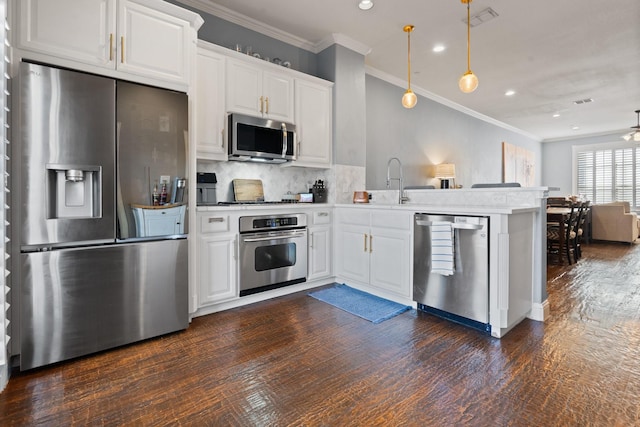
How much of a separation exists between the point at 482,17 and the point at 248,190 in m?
3.16

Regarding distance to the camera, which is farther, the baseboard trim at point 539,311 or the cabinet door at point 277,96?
the cabinet door at point 277,96

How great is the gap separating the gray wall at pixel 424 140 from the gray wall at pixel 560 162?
320 cm

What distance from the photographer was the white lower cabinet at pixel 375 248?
3027mm

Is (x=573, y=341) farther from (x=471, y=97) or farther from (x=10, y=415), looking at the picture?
(x=471, y=97)

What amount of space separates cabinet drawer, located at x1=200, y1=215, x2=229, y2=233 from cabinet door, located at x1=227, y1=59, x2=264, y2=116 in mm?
1122

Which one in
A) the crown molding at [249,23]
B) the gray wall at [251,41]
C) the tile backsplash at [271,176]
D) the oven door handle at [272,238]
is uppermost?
the crown molding at [249,23]

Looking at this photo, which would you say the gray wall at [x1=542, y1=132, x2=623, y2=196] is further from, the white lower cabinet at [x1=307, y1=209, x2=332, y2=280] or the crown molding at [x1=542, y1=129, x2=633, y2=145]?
the white lower cabinet at [x1=307, y1=209, x2=332, y2=280]

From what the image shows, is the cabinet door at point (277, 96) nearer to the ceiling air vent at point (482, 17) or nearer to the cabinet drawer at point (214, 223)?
the cabinet drawer at point (214, 223)

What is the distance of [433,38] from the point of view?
4.01 metres

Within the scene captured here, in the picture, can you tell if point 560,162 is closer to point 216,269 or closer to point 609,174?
point 609,174

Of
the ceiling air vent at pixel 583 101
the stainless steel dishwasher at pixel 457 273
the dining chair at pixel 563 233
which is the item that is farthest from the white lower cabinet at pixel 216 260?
the ceiling air vent at pixel 583 101

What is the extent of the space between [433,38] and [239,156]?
2786 mm

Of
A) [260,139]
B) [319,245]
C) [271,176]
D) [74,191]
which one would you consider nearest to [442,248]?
[319,245]

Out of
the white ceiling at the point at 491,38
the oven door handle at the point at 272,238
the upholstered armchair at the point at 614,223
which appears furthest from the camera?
the upholstered armchair at the point at 614,223
